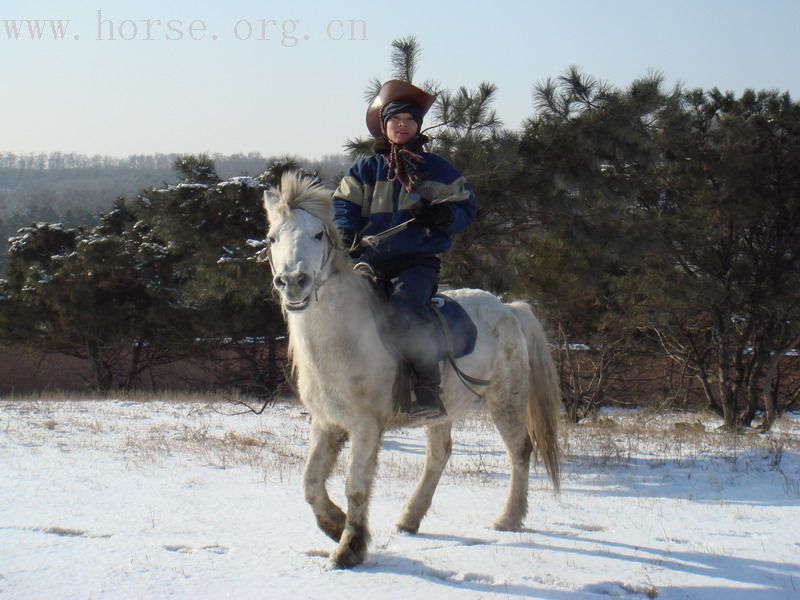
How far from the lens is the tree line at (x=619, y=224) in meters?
9.42

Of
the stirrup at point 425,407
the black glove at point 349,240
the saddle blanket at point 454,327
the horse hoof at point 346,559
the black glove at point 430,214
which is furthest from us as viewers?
the saddle blanket at point 454,327

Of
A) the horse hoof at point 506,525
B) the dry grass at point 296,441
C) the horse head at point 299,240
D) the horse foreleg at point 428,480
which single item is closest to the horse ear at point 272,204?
the horse head at point 299,240

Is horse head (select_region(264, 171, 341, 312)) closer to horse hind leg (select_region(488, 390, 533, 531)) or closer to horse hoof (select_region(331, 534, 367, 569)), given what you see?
horse hoof (select_region(331, 534, 367, 569))

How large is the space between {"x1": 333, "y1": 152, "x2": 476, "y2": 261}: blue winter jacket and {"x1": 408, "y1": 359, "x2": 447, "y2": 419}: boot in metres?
0.74

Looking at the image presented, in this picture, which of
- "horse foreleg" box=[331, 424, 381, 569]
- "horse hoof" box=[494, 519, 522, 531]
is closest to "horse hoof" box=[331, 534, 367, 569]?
"horse foreleg" box=[331, 424, 381, 569]

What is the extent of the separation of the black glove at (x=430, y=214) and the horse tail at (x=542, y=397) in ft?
5.42

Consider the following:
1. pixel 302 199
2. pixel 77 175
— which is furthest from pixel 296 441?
pixel 77 175

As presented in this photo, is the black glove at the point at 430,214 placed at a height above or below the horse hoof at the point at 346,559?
above

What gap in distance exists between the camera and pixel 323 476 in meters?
4.72

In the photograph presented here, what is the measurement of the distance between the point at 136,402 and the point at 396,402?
11044mm

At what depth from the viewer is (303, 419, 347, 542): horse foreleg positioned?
4699 mm

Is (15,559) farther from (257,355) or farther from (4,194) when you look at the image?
(4,194)

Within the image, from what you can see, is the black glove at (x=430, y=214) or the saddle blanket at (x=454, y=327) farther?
the saddle blanket at (x=454, y=327)

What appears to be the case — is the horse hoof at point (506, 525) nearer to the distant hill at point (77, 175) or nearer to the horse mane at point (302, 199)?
the horse mane at point (302, 199)
